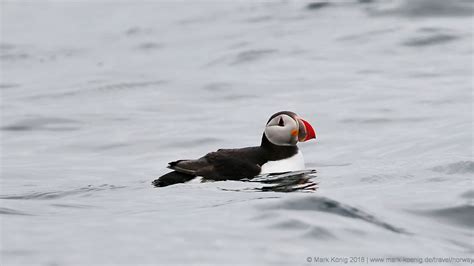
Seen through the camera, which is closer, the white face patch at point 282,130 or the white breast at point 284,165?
the white breast at point 284,165

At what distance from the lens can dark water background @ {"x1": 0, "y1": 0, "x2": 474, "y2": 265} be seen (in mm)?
6965

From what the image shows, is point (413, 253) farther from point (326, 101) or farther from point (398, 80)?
point (398, 80)

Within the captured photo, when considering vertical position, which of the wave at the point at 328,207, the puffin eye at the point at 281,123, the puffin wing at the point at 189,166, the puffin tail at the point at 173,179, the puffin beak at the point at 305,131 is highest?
the puffin eye at the point at 281,123

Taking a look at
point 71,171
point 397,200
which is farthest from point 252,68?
point 397,200

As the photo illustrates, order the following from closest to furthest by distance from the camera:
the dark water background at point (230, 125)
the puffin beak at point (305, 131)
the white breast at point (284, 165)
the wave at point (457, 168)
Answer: the dark water background at point (230, 125)
the white breast at point (284, 165)
the wave at point (457, 168)
the puffin beak at point (305, 131)

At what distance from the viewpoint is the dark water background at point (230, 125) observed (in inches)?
274

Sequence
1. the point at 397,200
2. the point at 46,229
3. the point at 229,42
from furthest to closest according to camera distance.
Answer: the point at 229,42 < the point at 397,200 < the point at 46,229

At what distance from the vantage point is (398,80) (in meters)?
16.5

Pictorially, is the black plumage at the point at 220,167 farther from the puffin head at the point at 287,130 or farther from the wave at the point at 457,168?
the wave at the point at 457,168

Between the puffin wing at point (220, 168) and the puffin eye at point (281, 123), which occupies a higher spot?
the puffin eye at point (281, 123)

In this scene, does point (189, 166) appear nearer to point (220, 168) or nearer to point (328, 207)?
point (220, 168)

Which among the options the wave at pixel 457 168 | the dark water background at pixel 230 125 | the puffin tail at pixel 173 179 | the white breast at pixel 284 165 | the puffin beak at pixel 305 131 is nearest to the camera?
the dark water background at pixel 230 125

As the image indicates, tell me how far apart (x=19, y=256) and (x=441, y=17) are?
644 inches

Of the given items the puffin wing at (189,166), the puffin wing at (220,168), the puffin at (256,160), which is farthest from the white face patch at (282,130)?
the puffin wing at (189,166)
